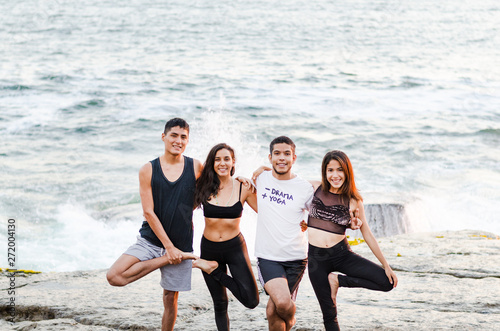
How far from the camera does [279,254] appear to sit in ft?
15.4

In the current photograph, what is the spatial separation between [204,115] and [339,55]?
1306 cm

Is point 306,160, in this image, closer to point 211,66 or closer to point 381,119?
point 381,119

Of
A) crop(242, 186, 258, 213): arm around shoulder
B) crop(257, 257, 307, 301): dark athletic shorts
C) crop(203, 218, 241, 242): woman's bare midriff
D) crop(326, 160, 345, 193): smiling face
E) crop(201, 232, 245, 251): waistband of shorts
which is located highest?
crop(326, 160, 345, 193): smiling face

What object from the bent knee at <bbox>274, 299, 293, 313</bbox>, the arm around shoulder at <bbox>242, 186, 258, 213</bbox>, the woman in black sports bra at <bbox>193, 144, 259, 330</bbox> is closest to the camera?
the bent knee at <bbox>274, 299, 293, 313</bbox>

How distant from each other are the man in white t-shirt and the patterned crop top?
0.12 meters

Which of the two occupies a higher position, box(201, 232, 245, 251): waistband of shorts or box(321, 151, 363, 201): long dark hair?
box(321, 151, 363, 201): long dark hair

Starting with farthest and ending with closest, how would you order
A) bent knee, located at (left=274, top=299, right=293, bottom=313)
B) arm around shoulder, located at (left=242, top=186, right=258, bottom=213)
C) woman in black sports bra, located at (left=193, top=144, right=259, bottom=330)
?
1. arm around shoulder, located at (left=242, top=186, right=258, bottom=213)
2. woman in black sports bra, located at (left=193, top=144, right=259, bottom=330)
3. bent knee, located at (left=274, top=299, right=293, bottom=313)

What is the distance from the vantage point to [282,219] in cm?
473

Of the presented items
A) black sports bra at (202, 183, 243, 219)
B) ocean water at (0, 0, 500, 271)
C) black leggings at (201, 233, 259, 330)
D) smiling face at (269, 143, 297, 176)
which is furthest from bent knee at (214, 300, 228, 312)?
ocean water at (0, 0, 500, 271)

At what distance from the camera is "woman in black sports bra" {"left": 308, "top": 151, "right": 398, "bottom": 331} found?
15.2 ft

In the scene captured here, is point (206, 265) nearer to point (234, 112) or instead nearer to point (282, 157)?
point (282, 157)

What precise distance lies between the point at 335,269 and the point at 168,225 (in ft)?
4.88

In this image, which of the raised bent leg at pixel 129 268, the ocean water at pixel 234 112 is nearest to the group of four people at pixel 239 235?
the raised bent leg at pixel 129 268

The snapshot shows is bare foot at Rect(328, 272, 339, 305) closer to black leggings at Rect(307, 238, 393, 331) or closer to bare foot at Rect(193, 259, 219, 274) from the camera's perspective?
black leggings at Rect(307, 238, 393, 331)
